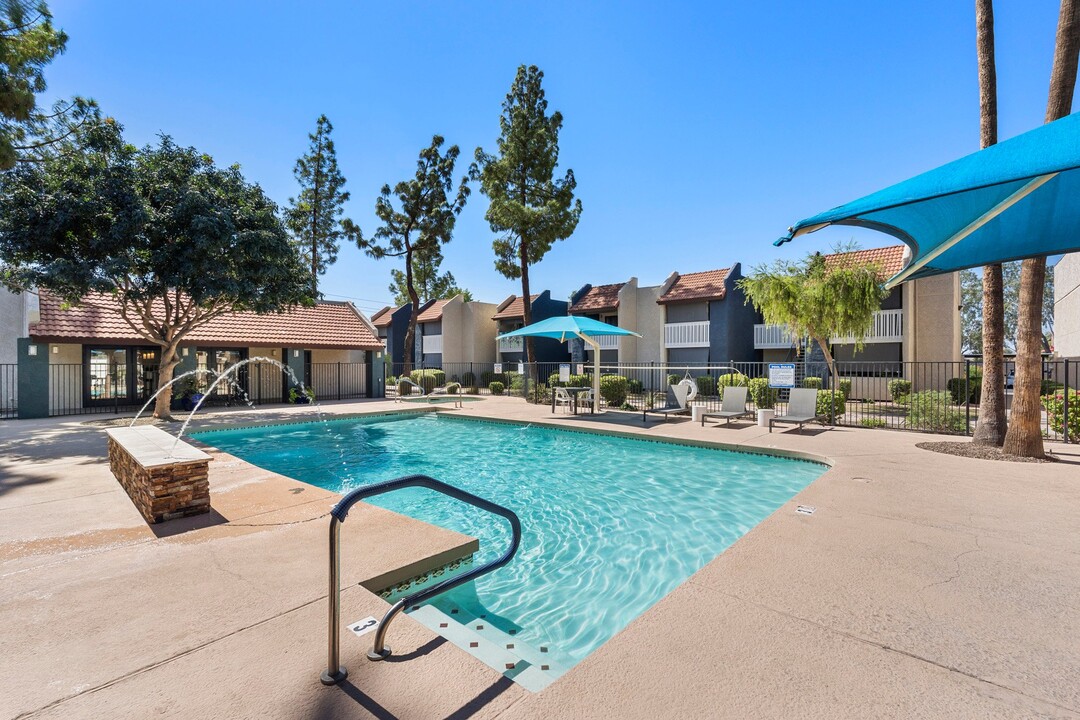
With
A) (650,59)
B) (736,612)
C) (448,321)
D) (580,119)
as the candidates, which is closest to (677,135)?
(650,59)

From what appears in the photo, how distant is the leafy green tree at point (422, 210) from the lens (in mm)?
22969

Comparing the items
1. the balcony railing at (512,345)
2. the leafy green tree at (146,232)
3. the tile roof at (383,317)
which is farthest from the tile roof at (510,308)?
the leafy green tree at (146,232)

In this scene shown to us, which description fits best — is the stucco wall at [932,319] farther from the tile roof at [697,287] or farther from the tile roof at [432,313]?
the tile roof at [432,313]

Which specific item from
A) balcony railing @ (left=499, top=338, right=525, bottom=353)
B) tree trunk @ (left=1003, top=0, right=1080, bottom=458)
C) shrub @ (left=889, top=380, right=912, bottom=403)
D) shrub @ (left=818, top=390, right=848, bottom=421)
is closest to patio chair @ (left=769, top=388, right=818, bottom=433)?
shrub @ (left=818, top=390, right=848, bottom=421)

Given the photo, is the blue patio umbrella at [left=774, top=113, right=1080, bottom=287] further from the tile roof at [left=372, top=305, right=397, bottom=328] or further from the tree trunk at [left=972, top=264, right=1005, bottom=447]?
the tile roof at [left=372, top=305, right=397, bottom=328]

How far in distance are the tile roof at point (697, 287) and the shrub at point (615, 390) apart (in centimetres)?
829

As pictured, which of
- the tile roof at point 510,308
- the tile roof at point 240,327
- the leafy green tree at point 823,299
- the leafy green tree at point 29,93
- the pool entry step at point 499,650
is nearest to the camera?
the pool entry step at point 499,650

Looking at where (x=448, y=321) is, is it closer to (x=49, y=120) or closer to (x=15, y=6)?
(x=49, y=120)

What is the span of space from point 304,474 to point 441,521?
136 inches

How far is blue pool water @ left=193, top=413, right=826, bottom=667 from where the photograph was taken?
3936 mm

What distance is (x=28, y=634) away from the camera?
271 centimetres

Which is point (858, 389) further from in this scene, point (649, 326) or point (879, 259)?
point (649, 326)

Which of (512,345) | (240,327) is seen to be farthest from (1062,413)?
(240,327)

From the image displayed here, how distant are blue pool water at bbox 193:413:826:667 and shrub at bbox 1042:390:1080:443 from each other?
5.46 meters
